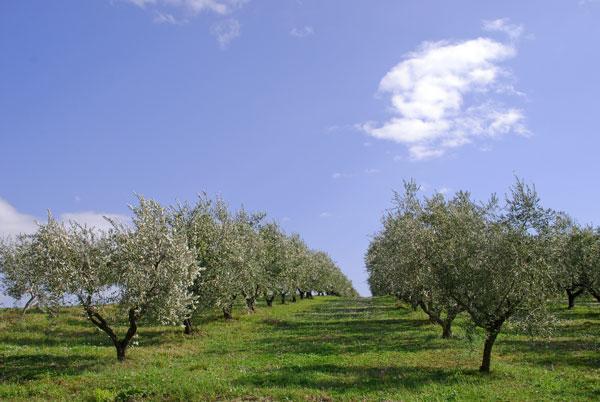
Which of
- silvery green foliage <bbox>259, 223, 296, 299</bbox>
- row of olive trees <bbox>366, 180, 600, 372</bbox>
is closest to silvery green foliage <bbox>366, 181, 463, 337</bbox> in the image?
row of olive trees <bbox>366, 180, 600, 372</bbox>

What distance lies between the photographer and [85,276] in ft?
97.7

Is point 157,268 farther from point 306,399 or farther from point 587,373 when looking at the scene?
point 587,373

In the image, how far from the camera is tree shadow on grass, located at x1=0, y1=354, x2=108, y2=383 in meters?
24.9

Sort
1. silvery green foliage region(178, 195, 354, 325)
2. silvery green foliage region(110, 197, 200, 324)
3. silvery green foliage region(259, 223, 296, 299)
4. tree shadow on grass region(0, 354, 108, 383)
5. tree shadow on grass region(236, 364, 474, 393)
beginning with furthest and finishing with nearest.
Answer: silvery green foliage region(259, 223, 296, 299) < silvery green foliage region(178, 195, 354, 325) < silvery green foliage region(110, 197, 200, 324) < tree shadow on grass region(0, 354, 108, 383) < tree shadow on grass region(236, 364, 474, 393)

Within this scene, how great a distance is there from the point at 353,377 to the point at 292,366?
4.48 m

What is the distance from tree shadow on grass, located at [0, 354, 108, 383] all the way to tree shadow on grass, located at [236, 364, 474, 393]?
386 inches

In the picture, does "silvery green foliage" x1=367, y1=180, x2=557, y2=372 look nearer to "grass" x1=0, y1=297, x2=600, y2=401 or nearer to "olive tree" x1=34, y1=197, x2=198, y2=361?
"grass" x1=0, y1=297, x2=600, y2=401

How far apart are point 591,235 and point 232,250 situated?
55695 mm

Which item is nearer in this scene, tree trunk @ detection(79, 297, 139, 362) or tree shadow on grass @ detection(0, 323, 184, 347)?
tree trunk @ detection(79, 297, 139, 362)

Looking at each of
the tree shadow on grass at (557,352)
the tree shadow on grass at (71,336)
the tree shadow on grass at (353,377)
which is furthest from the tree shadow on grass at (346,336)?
the tree shadow on grass at (71,336)

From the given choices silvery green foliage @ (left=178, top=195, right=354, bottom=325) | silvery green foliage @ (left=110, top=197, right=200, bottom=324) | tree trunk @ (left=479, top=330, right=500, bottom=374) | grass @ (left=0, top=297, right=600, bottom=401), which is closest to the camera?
grass @ (left=0, top=297, right=600, bottom=401)

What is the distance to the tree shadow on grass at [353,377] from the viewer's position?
23.2m

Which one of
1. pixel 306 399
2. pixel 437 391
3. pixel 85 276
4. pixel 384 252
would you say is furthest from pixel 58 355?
pixel 384 252

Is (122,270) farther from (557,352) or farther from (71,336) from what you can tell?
(557,352)
